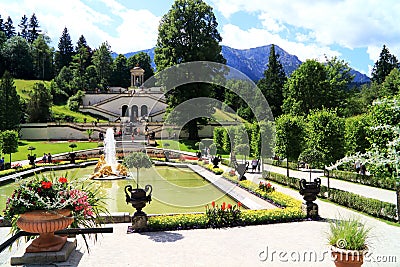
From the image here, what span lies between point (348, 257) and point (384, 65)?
6859 cm

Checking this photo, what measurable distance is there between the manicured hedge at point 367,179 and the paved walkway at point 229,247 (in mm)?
8029

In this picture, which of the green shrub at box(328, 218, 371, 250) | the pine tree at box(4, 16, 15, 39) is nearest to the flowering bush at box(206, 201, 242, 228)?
the green shrub at box(328, 218, 371, 250)

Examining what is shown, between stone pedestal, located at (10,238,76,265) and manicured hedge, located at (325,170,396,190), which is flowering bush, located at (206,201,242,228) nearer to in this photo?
stone pedestal, located at (10,238,76,265)

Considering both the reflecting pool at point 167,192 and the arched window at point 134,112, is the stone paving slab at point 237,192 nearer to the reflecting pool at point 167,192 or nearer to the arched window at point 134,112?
the reflecting pool at point 167,192

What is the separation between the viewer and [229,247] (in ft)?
27.8

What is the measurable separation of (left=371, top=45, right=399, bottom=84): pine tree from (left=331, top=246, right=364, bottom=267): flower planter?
66609 mm

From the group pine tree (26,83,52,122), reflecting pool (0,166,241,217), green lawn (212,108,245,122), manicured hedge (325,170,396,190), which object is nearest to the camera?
reflecting pool (0,166,241,217)

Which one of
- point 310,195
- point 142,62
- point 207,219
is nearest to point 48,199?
point 207,219

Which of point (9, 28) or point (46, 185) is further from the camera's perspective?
point (9, 28)

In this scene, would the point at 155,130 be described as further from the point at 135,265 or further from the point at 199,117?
the point at 135,265

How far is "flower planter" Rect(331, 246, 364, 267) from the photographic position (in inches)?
222

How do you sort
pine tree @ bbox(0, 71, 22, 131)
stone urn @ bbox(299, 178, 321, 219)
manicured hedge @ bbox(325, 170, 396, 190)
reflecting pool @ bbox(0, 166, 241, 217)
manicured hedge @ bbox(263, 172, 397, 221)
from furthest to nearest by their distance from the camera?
pine tree @ bbox(0, 71, 22, 131) → manicured hedge @ bbox(325, 170, 396, 190) → reflecting pool @ bbox(0, 166, 241, 217) → manicured hedge @ bbox(263, 172, 397, 221) → stone urn @ bbox(299, 178, 321, 219)

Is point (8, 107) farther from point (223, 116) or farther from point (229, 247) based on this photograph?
point (229, 247)

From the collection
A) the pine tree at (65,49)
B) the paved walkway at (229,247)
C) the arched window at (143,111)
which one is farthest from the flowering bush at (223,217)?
the pine tree at (65,49)
